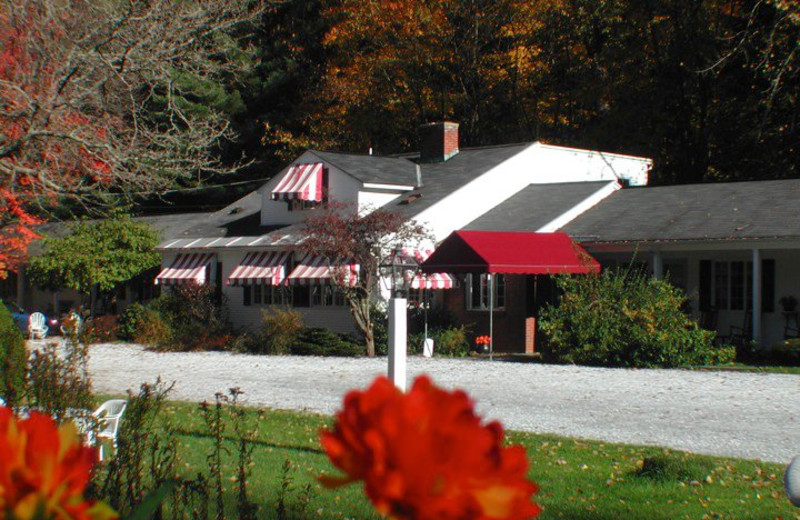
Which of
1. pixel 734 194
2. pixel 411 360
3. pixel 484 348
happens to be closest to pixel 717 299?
pixel 734 194

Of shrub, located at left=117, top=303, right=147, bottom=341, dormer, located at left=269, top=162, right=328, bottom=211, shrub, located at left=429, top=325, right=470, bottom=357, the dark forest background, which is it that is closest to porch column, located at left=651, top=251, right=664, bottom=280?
shrub, located at left=429, top=325, right=470, bottom=357

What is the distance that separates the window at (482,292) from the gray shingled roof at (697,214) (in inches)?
95.0

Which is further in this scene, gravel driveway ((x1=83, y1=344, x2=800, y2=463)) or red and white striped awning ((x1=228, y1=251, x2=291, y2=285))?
red and white striped awning ((x1=228, y1=251, x2=291, y2=285))

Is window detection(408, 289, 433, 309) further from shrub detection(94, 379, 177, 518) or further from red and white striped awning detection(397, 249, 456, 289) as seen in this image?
shrub detection(94, 379, 177, 518)

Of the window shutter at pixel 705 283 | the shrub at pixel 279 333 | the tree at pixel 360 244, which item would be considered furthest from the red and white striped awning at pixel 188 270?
the window shutter at pixel 705 283

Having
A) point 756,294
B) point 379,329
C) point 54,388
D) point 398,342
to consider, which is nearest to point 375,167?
point 379,329

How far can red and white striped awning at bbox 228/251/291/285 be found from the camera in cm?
3033

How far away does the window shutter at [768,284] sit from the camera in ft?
84.5

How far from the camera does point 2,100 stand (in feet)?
49.2

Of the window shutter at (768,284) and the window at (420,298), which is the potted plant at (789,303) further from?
the window at (420,298)

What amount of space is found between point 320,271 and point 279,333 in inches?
81.8

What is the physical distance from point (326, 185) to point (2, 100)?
54.1ft

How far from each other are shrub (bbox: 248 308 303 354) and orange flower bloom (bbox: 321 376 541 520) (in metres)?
26.6

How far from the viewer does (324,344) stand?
89.0ft
